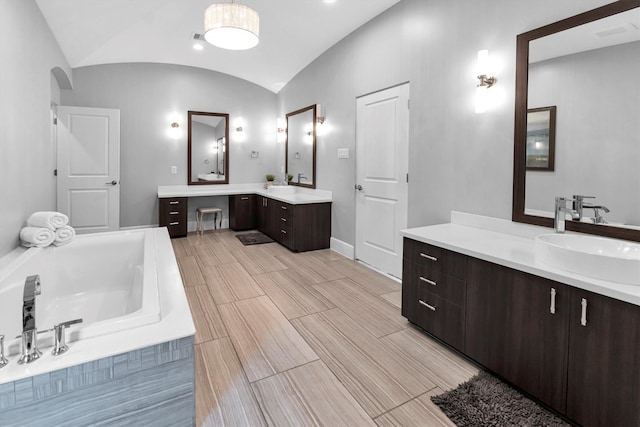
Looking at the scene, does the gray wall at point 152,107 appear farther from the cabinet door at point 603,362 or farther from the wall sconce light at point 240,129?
the cabinet door at point 603,362

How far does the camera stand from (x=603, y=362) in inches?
55.1

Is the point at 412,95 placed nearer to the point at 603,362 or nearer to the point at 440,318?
the point at 440,318

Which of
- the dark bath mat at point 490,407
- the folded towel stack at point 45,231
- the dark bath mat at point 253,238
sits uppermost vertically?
the folded towel stack at point 45,231

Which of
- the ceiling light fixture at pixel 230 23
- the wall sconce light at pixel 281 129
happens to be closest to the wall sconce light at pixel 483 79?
the ceiling light fixture at pixel 230 23

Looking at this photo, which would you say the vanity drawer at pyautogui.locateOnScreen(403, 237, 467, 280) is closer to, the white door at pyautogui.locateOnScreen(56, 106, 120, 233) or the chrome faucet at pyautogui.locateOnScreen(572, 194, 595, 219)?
the chrome faucet at pyautogui.locateOnScreen(572, 194, 595, 219)

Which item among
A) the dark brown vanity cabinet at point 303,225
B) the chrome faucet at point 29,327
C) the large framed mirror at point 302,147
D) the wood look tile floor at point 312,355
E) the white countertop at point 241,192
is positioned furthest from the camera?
the large framed mirror at point 302,147

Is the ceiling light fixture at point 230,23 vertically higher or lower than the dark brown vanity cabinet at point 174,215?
higher

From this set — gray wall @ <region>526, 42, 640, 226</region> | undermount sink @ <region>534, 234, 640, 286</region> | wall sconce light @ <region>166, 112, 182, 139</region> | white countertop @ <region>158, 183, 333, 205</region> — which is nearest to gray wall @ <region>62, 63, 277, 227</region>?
wall sconce light @ <region>166, 112, 182, 139</region>

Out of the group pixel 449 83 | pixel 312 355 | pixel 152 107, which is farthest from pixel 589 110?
pixel 152 107

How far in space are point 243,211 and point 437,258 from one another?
14.1ft

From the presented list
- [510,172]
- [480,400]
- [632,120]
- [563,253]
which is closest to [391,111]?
[510,172]

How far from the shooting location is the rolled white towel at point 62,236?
2576mm

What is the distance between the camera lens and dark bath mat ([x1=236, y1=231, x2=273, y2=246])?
202 inches

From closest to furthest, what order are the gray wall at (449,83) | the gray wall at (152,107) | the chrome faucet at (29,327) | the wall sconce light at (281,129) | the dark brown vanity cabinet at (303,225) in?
the chrome faucet at (29,327)
the gray wall at (449,83)
the dark brown vanity cabinet at (303,225)
the gray wall at (152,107)
the wall sconce light at (281,129)
